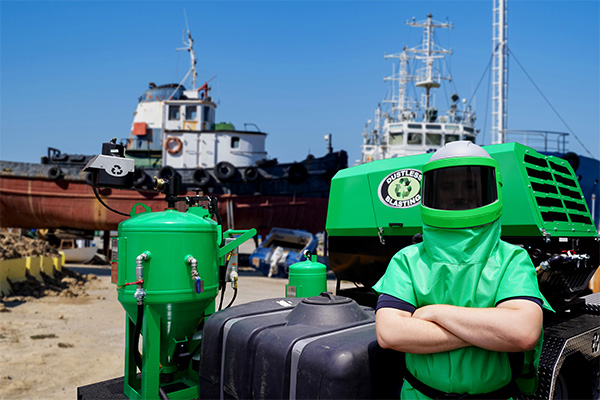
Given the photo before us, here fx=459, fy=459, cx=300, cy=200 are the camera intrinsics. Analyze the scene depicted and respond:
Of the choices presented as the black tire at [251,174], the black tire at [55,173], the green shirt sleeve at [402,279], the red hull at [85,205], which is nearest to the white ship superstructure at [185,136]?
the black tire at [251,174]

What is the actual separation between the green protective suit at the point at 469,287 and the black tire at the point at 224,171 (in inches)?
737

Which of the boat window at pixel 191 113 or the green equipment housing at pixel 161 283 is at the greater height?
the boat window at pixel 191 113

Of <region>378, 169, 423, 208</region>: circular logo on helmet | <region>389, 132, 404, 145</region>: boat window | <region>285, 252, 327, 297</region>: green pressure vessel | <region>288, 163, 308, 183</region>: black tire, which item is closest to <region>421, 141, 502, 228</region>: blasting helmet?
<region>378, 169, 423, 208</region>: circular logo on helmet

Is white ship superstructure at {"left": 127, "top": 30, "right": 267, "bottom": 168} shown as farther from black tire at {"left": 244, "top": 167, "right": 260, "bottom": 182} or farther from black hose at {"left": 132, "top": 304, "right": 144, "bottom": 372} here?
black hose at {"left": 132, "top": 304, "right": 144, "bottom": 372}

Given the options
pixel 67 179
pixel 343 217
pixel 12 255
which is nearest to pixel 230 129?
pixel 67 179

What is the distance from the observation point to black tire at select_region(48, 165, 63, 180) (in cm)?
2022

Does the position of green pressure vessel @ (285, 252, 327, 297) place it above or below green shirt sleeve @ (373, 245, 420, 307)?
below

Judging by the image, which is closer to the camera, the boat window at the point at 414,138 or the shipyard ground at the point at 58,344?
the shipyard ground at the point at 58,344

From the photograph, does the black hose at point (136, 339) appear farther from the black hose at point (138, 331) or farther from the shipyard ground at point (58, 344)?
the shipyard ground at point (58, 344)

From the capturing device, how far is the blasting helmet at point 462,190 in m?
1.95

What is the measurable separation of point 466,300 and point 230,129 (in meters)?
21.8

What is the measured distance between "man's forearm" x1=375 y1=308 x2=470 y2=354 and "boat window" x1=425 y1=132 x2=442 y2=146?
2176cm

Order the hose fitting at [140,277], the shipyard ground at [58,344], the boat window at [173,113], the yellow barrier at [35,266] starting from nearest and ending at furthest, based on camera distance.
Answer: the hose fitting at [140,277]
the shipyard ground at [58,344]
the yellow barrier at [35,266]
the boat window at [173,113]

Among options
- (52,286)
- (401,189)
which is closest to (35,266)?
(52,286)
